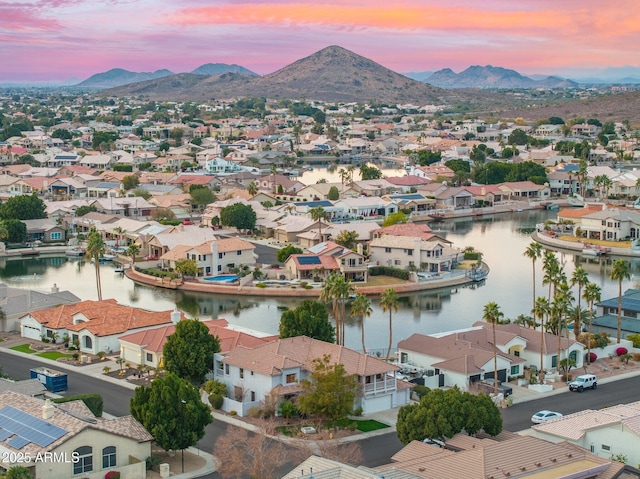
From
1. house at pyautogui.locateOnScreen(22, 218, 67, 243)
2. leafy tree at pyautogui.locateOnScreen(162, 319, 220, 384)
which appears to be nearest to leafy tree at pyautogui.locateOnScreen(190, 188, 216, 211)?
house at pyautogui.locateOnScreen(22, 218, 67, 243)

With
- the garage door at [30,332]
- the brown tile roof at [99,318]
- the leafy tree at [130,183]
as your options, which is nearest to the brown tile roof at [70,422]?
the brown tile roof at [99,318]

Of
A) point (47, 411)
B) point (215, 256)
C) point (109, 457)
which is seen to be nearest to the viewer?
point (109, 457)

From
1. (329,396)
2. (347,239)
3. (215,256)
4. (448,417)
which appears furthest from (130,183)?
(448,417)

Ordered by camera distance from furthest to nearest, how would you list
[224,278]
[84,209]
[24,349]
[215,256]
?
[84,209] → [215,256] → [224,278] → [24,349]

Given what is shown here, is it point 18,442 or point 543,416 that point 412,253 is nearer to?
point 543,416

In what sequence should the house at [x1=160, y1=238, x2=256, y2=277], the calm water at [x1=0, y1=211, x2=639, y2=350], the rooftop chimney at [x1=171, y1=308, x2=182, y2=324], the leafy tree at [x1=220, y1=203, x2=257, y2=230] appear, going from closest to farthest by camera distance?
the rooftop chimney at [x1=171, y1=308, x2=182, y2=324], the calm water at [x1=0, y1=211, x2=639, y2=350], the house at [x1=160, y1=238, x2=256, y2=277], the leafy tree at [x1=220, y1=203, x2=257, y2=230]

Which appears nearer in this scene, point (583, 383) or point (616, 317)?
point (583, 383)

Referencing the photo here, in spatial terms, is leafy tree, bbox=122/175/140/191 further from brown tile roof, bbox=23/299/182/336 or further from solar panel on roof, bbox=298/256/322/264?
brown tile roof, bbox=23/299/182/336
